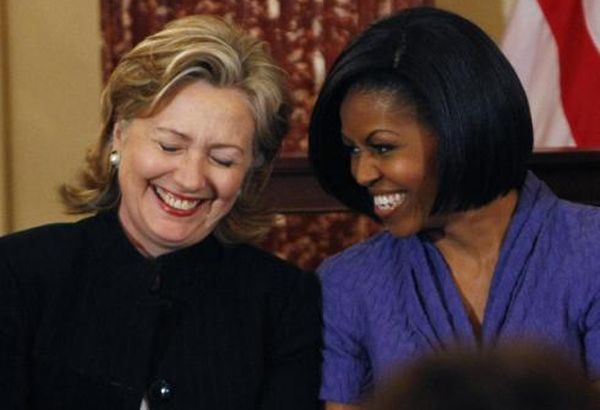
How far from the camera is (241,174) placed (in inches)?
84.6

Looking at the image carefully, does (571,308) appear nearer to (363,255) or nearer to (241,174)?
(363,255)

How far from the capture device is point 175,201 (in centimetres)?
209

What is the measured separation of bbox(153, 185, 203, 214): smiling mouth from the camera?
2088 millimetres

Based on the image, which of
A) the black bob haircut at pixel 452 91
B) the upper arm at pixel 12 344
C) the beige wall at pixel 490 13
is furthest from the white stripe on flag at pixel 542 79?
the upper arm at pixel 12 344

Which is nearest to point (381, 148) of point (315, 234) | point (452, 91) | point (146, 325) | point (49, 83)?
point (452, 91)

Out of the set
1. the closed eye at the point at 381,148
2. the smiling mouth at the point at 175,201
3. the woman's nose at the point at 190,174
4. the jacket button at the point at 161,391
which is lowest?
the jacket button at the point at 161,391

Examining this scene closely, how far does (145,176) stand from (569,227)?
66cm

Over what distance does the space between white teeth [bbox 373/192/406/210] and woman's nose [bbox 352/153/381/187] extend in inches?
1.1

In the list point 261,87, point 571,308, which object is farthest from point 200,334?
point 571,308

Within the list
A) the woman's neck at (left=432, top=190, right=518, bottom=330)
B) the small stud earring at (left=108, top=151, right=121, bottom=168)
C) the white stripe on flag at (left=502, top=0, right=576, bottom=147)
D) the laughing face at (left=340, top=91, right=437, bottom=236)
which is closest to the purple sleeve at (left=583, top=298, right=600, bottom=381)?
the woman's neck at (left=432, top=190, right=518, bottom=330)

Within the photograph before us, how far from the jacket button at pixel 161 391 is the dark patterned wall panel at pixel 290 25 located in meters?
2.10

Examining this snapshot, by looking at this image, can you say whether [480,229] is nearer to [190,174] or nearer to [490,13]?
[190,174]

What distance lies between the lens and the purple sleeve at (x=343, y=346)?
2.16m

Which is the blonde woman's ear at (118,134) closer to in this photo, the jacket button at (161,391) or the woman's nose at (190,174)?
the woman's nose at (190,174)
